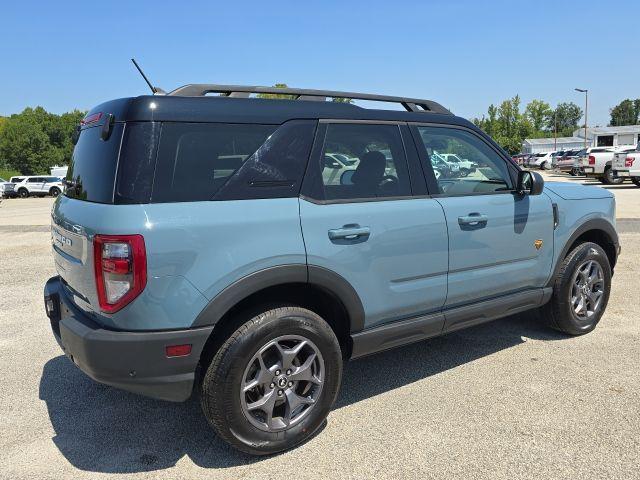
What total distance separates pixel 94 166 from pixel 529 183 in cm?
289

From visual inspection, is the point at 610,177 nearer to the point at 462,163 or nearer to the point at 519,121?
the point at 462,163

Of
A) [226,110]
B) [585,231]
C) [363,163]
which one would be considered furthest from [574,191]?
[226,110]

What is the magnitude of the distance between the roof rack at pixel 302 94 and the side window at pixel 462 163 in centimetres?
21

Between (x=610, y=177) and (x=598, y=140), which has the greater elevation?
(x=598, y=140)

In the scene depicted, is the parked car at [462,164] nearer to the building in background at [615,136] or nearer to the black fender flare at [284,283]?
the black fender flare at [284,283]

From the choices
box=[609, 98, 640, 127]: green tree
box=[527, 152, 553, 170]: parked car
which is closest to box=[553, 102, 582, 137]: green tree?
box=[609, 98, 640, 127]: green tree

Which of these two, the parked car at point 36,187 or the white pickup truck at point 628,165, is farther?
the parked car at point 36,187

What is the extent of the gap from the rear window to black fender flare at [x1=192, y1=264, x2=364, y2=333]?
0.41 m

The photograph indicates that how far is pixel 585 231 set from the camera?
437 cm

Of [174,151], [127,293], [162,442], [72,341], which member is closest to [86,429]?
[162,442]

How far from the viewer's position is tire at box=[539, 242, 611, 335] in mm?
4277

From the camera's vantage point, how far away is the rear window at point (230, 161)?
2.57 m

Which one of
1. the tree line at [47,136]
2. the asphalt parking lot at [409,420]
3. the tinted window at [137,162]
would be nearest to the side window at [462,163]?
the asphalt parking lot at [409,420]

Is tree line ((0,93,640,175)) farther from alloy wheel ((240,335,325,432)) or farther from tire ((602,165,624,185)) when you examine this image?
alloy wheel ((240,335,325,432))
